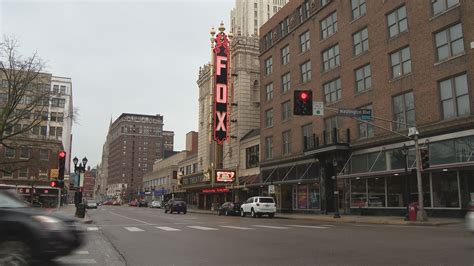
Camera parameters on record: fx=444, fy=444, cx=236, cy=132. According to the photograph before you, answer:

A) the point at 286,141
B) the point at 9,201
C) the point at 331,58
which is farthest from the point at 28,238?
the point at 286,141

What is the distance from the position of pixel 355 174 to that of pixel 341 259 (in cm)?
2324

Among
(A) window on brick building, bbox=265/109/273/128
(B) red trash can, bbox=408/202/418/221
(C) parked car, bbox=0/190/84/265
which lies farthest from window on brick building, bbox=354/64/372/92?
(C) parked car, bbox=0/190/84/265

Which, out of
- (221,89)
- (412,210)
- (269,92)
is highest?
(221,89)

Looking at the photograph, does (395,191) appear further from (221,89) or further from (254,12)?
(254,12)

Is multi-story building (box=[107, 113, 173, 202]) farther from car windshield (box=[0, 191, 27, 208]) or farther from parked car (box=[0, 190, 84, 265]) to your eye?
parked car (box=[0, 190, 84, 265])

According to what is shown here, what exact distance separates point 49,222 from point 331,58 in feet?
113

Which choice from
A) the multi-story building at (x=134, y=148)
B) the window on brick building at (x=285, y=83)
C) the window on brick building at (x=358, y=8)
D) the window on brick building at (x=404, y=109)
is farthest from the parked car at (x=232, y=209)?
the multi-story building at (x=134, y=148)

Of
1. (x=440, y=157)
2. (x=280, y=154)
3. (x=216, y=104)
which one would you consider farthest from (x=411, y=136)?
(x=216, y=104)

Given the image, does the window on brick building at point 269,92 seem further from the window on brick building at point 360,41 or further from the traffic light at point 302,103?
the traffic light at point 302,103

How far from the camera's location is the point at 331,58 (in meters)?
39.2

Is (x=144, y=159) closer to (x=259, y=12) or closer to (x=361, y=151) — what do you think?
(x=259, y=12)

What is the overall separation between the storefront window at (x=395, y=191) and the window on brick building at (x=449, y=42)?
844cm

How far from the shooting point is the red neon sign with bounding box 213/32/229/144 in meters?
54.6

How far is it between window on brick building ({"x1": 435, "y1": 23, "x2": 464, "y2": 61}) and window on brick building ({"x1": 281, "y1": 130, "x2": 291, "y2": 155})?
19241mm
